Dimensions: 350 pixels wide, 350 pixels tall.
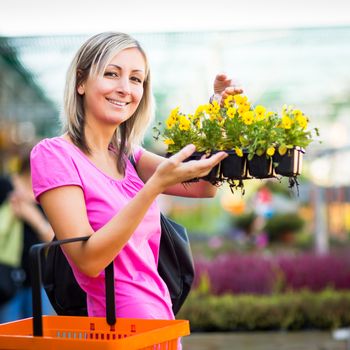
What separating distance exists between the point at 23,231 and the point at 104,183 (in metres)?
3.24

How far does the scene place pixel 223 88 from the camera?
2.68 meters

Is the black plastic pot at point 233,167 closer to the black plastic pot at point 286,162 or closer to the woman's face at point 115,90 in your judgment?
the black plastic pot at point 286,162

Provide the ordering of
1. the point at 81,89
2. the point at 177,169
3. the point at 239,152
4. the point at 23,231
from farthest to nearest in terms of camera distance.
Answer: the point at 23,231 → the point at 81,89 → the point at 239,152 → the point at 177,169

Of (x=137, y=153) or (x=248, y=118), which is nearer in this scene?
(x=248, y=118)

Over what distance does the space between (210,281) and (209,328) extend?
895 mm

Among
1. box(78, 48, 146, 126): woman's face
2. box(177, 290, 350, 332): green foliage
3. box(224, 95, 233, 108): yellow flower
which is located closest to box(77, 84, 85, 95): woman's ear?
box(78, 48, 146, 126): woman's face

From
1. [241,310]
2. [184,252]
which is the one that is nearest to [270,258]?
[241,310]

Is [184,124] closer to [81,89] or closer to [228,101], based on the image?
[228,101]

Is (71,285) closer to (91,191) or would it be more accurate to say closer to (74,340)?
(91,191)

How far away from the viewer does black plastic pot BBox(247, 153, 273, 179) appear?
2330 mm

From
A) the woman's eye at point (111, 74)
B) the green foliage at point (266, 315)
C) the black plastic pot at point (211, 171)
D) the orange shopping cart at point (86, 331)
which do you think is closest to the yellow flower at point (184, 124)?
the black plastic pot at point (211, 171)

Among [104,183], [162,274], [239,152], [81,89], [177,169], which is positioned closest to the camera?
[177,169]

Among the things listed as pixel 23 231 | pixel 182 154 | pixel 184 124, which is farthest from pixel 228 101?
pixel 23 231

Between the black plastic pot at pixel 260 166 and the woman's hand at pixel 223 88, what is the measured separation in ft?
1.06
